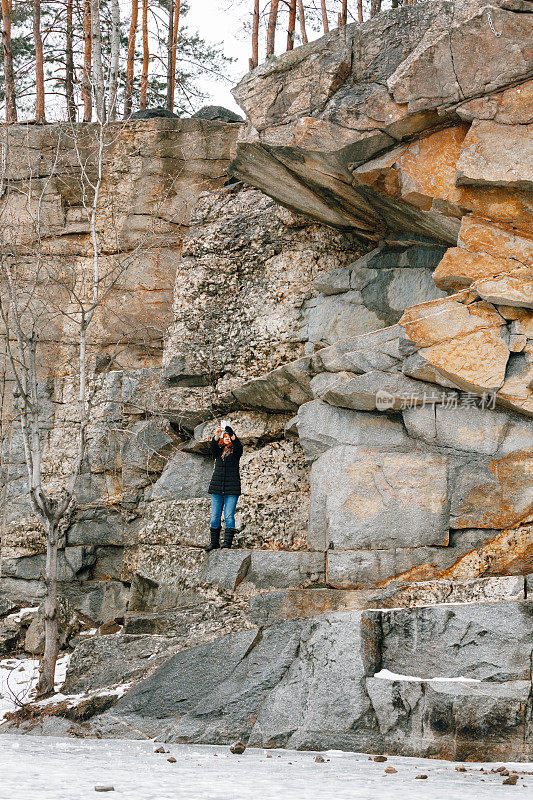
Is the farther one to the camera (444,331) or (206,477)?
(206,477)

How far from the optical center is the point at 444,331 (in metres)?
8.71

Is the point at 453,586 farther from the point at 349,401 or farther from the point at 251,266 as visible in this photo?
the point at 251,266

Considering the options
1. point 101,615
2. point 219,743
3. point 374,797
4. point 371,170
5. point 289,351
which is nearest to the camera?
point 374,797

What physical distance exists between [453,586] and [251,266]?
222 inches

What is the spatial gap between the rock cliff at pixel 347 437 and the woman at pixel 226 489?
1.32ft

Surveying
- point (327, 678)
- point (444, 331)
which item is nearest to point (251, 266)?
point (444, 331)

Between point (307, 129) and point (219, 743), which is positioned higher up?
point (307, 129)

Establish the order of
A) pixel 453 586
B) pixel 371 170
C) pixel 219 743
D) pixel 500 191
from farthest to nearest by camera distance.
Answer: pixel 371 170, pixel 500 191, pixel 453 586, pixel 219 743

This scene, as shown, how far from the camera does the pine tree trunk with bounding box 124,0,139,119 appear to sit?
54.1 ft

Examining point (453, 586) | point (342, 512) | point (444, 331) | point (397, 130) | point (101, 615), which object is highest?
point (397, 130)

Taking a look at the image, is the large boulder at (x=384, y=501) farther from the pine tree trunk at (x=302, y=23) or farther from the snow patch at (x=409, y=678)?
the pine tree trunk at (x=302, y=23)

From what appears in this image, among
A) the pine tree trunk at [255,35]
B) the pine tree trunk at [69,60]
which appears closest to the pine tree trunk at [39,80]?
the pine tree trunk at [69,60]

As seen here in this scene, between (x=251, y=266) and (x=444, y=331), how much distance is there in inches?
145

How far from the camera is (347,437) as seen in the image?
30.9 feet
